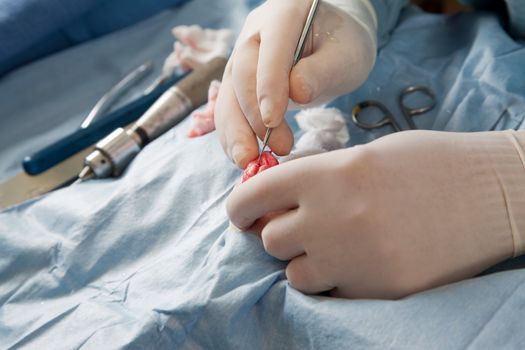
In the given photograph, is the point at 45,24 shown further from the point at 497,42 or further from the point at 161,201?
the point at 497,42

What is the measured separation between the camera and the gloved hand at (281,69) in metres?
0.86

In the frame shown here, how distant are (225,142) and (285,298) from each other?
31 centimetres

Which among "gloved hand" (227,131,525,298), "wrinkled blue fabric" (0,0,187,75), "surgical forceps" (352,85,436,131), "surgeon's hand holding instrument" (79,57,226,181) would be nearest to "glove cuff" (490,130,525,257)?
"gloved hand" (227,131,525,298)

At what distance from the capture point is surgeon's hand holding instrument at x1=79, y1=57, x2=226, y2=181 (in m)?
1.14

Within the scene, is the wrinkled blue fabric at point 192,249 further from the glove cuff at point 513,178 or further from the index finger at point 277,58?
the index finger at point 277,58

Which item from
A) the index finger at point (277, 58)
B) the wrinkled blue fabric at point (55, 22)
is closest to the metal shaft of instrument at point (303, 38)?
the index finger at point (277, 58)

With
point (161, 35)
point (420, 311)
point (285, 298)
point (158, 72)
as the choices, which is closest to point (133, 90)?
point (158, 72)

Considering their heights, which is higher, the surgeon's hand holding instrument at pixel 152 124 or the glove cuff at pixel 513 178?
the surgeon's hand holding instrument at pixel 152 124

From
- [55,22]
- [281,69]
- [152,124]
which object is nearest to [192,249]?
[281,69]

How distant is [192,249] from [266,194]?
0.19 meters

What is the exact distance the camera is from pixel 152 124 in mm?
1217

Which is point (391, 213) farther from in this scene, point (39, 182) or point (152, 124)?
point (39, 182)

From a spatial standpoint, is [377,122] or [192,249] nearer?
[192,249]

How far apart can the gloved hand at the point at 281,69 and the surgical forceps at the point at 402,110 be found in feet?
0.28
